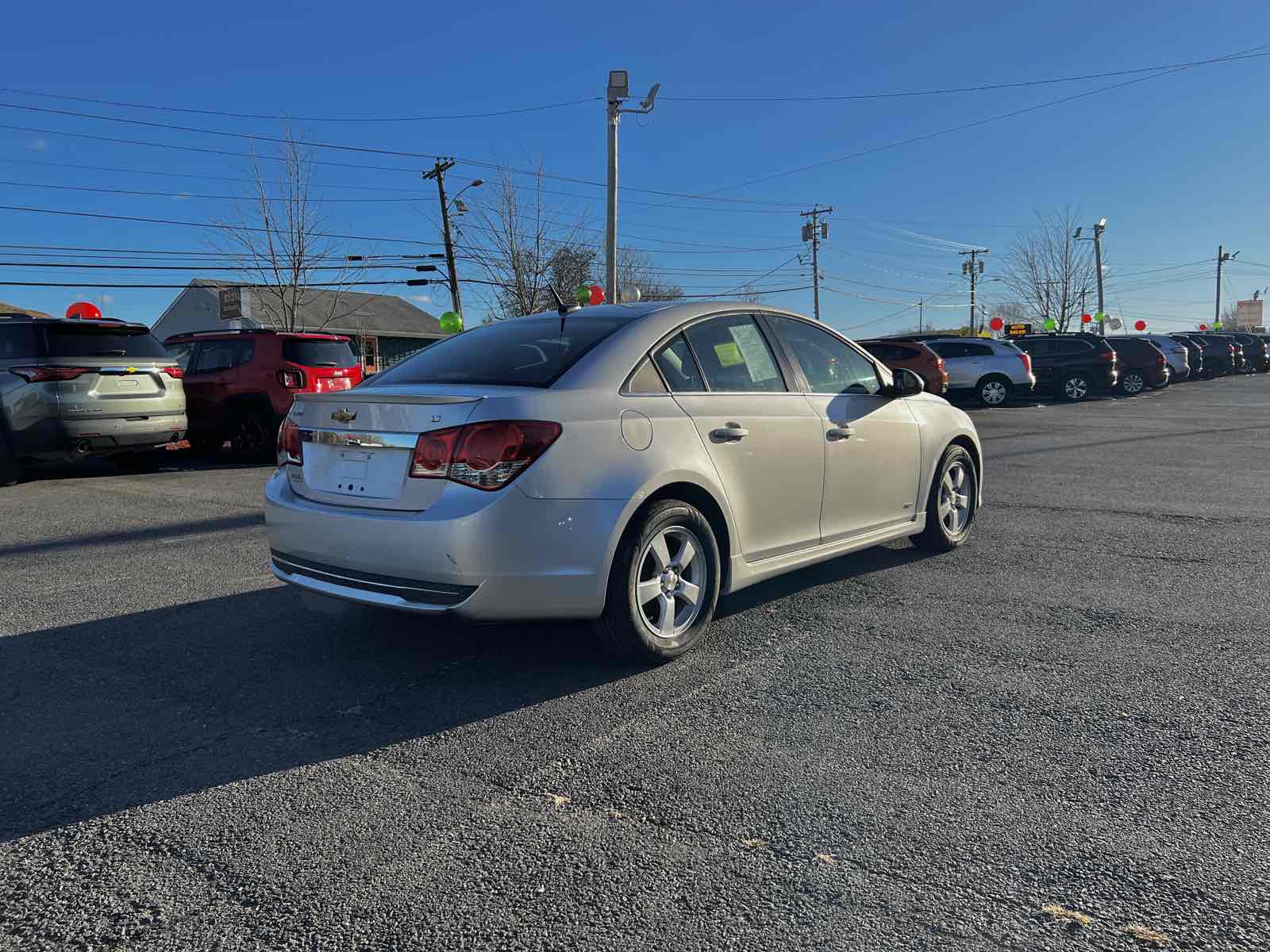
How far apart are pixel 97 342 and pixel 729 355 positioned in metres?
8.18

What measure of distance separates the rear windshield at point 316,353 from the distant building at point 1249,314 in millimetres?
112852

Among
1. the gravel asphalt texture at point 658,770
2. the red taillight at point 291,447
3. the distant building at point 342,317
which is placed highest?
the distant building at point 342,317

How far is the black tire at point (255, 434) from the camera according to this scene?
1205cm

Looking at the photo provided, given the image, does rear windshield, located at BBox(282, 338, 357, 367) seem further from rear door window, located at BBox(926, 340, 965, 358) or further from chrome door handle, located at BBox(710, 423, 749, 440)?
rear door window, located at BBox(926, 340, 965, 358)

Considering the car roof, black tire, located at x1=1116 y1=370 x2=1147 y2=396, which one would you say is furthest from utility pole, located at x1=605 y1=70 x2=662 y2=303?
black tire, located at x1=1116 y1=370 x2=1147 y2=396

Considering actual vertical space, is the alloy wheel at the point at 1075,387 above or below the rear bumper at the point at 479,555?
above

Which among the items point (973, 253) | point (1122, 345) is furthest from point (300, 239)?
point (973, 253)

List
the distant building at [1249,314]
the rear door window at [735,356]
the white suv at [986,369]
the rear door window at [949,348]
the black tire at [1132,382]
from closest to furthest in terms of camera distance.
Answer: the rear door window at [735,356], the white suv at [986,369], the rear door window at [949,348], the black tire at [1132,382], the distant building at [1249,314]

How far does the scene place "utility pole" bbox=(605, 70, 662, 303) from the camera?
73.9 ft

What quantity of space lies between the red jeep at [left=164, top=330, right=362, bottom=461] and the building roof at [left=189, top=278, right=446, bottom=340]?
124 feet

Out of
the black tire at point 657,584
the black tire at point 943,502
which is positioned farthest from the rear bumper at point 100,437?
the black tire at point 943,502

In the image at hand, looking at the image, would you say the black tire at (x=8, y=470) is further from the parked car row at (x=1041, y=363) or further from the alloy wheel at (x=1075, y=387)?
the alloy wheel at (x=1075, y=387)

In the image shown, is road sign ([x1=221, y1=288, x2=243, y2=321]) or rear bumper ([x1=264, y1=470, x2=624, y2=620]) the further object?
road sign ([x1=221, y1=288, x2=243, y2=321])

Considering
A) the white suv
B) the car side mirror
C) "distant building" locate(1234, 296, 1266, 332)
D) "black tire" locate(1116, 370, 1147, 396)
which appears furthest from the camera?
"distant building" locate(1234, 296, 1266, 332)
